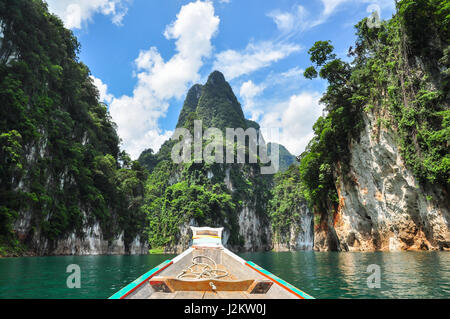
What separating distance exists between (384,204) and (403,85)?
8.18 meters

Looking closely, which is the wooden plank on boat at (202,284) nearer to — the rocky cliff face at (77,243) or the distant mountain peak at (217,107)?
the rocky cliff face at (77,243)

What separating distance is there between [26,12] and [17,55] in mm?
4360

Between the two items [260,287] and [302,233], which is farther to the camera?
[302,233]

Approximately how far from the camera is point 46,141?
24781 mm

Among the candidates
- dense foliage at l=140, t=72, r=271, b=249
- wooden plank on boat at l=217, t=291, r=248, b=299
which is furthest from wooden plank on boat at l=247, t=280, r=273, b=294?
dense foliage at l=140, t=72, r=271, b=249

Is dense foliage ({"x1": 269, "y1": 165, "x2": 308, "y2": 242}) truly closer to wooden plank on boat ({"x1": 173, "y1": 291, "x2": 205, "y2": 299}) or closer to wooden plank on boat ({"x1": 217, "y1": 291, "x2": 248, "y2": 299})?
wooden plank on boat ({"x1": 217, "y1": 291, "x2": 248, "y2": 299})

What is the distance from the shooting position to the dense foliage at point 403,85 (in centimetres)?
1545

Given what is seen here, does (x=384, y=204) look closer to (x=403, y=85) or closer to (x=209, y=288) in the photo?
(x=403, y=85)

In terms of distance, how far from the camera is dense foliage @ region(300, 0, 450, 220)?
1545 centimetres

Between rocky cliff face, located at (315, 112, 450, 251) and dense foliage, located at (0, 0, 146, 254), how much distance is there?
80.9ft

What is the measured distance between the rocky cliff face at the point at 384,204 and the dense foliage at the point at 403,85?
93 cm

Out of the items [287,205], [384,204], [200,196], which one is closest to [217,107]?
[287,205]

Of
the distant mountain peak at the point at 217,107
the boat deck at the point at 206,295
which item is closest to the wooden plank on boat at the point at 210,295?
the boat deck at the point at 206,295

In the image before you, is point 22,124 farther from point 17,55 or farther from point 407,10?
point 407,10
